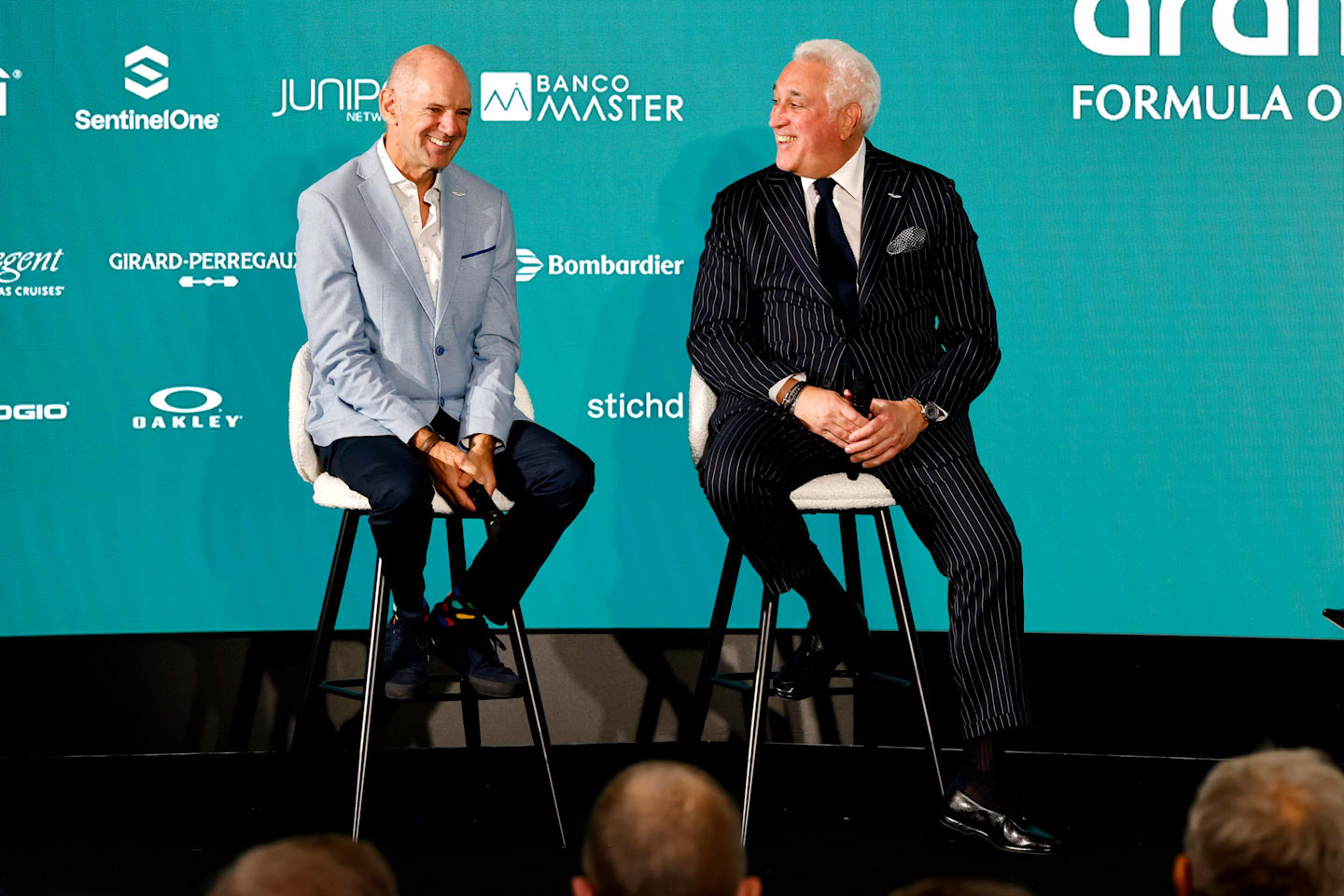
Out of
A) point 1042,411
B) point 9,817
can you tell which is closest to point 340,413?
point 9,817

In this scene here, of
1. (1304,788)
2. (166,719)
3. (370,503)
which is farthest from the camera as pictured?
(166,719)

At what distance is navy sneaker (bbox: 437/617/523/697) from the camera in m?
2.92

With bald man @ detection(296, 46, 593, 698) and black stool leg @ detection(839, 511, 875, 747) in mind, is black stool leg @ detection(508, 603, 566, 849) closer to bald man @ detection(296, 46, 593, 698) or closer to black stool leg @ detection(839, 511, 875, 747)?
bald man @ detection(296, 46, 593, 698)

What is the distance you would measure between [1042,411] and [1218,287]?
57 cm

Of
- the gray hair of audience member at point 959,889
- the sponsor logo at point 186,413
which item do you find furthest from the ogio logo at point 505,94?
the gray hair of audience member at point 959,889

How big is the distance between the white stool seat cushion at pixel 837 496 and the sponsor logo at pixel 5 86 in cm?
236

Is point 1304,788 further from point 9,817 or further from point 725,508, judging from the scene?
point 9,817

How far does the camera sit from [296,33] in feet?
12.4

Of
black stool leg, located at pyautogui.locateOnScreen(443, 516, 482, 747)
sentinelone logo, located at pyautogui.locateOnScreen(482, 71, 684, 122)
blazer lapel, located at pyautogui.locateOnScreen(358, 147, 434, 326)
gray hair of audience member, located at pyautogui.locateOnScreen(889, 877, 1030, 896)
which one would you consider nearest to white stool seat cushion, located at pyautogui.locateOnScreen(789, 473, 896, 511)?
black stool leg, located at pyautogui.locateOnScreen(443, 516, 482, 747)

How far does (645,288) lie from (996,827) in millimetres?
1751

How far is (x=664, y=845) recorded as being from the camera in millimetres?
1158

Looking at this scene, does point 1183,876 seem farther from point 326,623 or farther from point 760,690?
point 326,623

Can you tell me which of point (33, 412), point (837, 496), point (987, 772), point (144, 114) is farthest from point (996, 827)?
point (144, 114)

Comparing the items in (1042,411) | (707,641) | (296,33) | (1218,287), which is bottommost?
(707,641)
